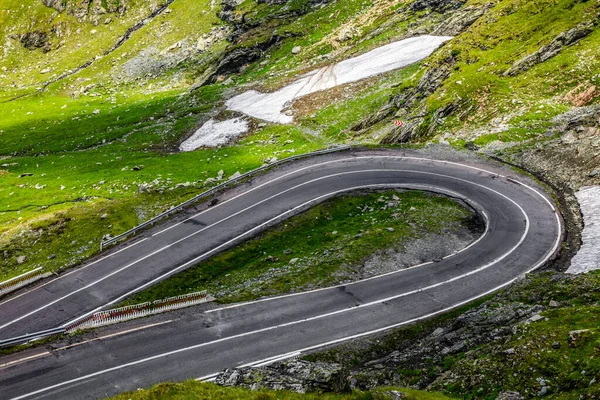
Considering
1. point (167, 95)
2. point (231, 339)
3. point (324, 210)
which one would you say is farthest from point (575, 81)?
point (167, 95)

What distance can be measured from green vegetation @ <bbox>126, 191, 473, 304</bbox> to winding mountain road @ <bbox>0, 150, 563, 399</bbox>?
1.29 m

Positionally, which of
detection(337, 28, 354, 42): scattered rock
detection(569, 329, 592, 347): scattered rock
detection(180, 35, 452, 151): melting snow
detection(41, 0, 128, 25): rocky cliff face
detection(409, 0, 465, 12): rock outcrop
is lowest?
detection(569, 329, 592, 347): scattered rock

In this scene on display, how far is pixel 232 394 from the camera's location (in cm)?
1956

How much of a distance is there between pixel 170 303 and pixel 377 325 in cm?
1501

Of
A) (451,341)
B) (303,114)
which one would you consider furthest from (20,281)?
(303,114)

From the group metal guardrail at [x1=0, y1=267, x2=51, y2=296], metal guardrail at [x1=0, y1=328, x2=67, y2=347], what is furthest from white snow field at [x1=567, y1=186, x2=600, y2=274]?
metal guardrail at [x1=0, y1=267, x2=51, y2=296]

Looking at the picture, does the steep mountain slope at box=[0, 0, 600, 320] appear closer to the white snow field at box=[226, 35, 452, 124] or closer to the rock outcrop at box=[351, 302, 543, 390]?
the white snow field at box=[226, 35, 452, 124]

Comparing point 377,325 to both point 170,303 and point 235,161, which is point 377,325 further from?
point 235,161

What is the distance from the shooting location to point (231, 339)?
27594 mm

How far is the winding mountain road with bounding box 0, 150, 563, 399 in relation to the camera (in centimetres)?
2531

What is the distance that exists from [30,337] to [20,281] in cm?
902

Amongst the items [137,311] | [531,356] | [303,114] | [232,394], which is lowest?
[137,311]

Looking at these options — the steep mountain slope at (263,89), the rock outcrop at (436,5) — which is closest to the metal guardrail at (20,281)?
the steep mountain slope at (263,89)

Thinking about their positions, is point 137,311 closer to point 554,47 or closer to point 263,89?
point 554,47
